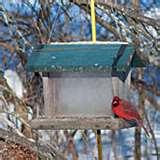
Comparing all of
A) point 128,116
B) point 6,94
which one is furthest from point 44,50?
point 6,94

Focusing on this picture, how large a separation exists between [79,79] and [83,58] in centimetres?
18

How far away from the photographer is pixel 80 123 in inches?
113

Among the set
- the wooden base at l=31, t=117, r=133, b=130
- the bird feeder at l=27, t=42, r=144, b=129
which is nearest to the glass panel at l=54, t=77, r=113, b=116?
the bird feeder at l=27, t=42, r=144, b=129

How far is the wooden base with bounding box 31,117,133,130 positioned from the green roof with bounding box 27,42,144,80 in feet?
0.86

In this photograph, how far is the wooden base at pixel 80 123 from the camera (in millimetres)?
2828

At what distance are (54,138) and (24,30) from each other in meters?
1.20

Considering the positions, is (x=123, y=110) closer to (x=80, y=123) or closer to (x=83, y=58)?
(x=80, y=123)

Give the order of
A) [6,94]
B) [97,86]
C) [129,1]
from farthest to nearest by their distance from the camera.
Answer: [129,1]
[6,94]
[97,86]

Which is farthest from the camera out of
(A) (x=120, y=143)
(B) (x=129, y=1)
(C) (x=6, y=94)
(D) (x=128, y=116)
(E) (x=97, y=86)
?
(A) (x=120, y=143)

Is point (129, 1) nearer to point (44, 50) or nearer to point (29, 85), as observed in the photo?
point (29, 85)

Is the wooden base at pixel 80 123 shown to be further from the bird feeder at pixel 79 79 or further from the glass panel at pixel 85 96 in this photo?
the glass panel at pixel 85 96

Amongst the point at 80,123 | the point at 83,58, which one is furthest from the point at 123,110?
the point at 83,58

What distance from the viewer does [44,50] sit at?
3.12m

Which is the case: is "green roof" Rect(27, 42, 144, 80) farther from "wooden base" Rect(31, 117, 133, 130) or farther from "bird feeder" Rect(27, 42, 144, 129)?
"wooden base" Rect(31, 117, 133, 130)
